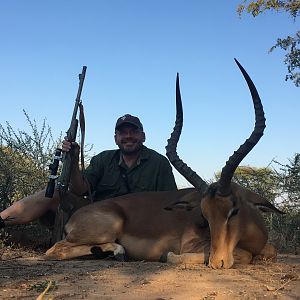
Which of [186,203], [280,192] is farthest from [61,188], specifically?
[280,192]

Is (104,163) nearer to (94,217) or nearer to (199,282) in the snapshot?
(94,217)

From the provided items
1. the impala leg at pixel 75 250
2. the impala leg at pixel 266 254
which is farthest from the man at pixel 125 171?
the impala leg at pixel 266 254

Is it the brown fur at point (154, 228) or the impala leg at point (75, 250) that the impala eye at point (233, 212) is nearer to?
the brown fur at point (154, 228)

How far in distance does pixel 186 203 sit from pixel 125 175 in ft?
5.61

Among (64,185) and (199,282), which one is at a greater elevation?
(64,185)

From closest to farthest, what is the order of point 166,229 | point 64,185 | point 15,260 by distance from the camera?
1. point 15,260
2. point 166,229
3. point 64,185

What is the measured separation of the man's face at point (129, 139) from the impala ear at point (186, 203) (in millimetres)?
1652

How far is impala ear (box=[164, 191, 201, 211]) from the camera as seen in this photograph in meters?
6.00

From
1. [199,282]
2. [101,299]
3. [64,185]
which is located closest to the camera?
[101,299]

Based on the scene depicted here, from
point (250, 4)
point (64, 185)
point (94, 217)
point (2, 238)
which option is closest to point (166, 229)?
point (94, 217)

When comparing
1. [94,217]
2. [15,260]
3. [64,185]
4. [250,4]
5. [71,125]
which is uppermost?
[250,4]

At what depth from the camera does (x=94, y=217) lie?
6.30 metres

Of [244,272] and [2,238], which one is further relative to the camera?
[2,238]

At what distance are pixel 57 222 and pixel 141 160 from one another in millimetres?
1608
